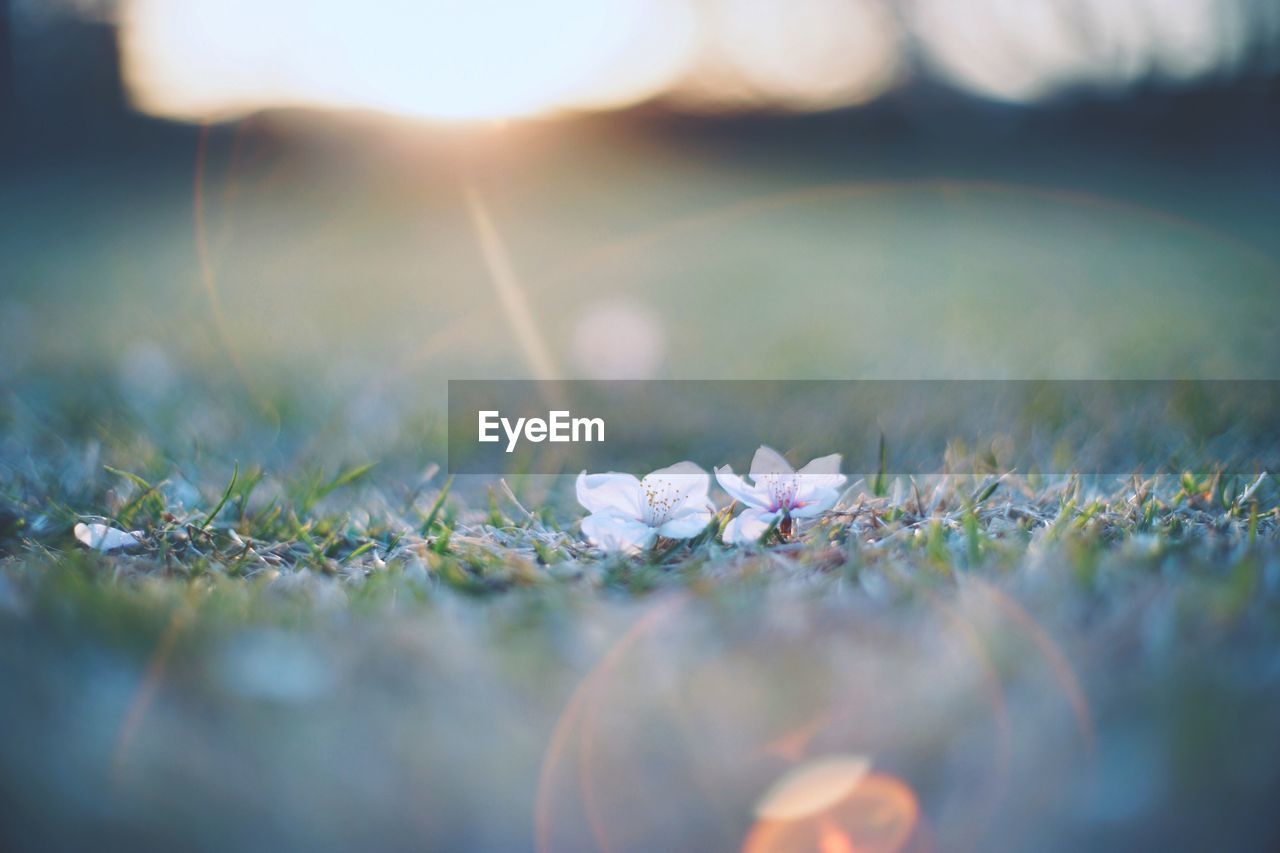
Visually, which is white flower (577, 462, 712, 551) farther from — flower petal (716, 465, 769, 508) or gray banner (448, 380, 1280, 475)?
gray banner (448, 380, 1280, 475)

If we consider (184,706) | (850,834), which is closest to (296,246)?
(184,706)

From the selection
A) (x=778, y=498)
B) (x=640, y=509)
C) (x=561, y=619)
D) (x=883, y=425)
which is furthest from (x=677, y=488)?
(x=883, y=425)

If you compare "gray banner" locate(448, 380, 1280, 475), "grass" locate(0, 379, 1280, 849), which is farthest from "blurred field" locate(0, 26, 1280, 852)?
"gray banner" locate(448, 380, 1280, 475)

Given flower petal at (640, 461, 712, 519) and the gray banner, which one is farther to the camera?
the gray banner

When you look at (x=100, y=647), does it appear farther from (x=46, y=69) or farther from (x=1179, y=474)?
(x=46, y=69)

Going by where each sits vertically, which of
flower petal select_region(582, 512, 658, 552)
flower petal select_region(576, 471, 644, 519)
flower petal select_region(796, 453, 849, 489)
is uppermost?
flower petal select_region(796, 453, 849, 489)

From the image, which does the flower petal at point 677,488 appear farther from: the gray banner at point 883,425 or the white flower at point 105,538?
the white flower at point 105,538
